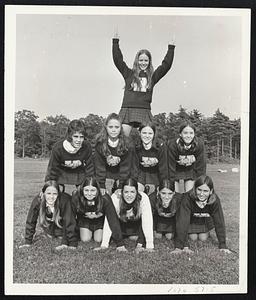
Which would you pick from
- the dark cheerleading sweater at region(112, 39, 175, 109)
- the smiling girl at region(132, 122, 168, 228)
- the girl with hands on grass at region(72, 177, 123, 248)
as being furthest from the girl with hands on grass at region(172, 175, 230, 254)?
the dark cheerleading sweater at region(112, 39, 175, 109)

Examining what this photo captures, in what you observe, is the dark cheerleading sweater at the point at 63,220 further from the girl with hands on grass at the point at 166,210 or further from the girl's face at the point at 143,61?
the girl's face at the point at 143,61

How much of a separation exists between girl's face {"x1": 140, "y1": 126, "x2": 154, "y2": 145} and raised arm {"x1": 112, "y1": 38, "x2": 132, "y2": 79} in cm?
19

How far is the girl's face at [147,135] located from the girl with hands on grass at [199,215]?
0.20 m

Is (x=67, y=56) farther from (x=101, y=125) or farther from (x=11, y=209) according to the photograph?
(x=11, y=209)

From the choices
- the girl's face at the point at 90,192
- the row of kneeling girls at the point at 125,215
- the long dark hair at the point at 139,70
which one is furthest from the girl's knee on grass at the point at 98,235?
the long dark hair at the point at 139,70

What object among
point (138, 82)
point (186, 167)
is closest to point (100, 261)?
point (186, 167)

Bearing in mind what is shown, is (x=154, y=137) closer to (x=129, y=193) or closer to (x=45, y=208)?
(x=129, y=193)

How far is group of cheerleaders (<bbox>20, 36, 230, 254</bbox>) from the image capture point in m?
1.46

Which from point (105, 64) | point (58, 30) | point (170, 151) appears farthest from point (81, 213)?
point (58, 30)

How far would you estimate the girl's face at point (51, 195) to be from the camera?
146 centimetres

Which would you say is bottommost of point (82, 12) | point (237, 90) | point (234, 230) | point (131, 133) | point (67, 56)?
point (234, 230)

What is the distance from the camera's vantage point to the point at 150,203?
148cm

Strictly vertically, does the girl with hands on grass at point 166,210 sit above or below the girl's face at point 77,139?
below

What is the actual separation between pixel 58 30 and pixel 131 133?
1.35 feet
